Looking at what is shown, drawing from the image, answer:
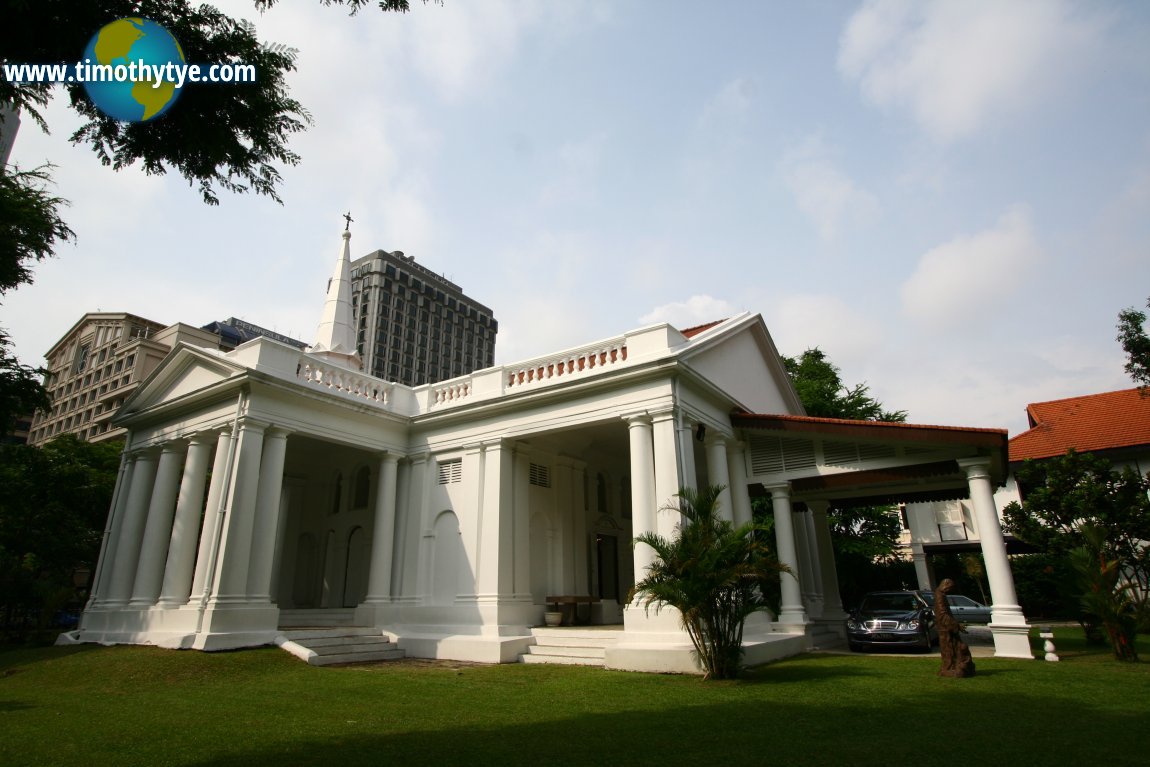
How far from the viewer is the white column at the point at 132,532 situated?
15180mm

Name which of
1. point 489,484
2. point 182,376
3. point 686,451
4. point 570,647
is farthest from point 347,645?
point 686,451

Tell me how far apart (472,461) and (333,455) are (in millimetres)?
5603

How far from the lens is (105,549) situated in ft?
53.7

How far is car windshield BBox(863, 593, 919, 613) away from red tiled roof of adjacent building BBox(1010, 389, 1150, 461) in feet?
42.7

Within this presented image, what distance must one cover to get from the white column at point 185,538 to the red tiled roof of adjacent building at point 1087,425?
27092 mm

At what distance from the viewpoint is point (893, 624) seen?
14023mm

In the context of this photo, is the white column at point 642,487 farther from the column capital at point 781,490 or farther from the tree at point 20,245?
the tree at point 20,245

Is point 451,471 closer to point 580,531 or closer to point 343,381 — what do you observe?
point 343,381

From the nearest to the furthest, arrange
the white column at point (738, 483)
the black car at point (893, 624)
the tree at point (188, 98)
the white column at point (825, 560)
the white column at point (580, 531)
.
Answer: the tree at point (188, 98) < the black car at point (893, 624) < the white column at point (738, 483) < the white column at point (580, 531) < the white column at point (825, 560)

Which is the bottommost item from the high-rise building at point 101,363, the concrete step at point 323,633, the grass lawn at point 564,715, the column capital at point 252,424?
the grass lawn at point 564,715

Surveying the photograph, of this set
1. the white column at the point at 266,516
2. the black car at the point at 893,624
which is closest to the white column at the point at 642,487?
the black car at the point at 893,624

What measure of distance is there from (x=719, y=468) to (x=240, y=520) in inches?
391

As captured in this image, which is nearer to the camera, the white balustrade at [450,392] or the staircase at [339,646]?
the staircase at [339,646]

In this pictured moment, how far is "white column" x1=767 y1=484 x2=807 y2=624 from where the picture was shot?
14.3 metres
